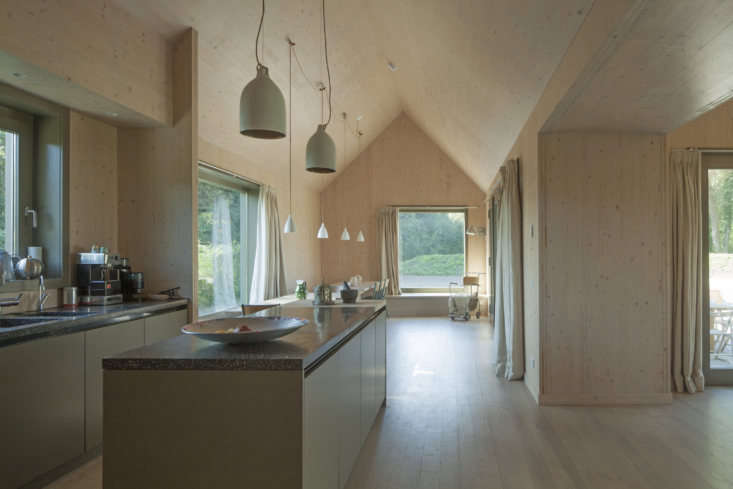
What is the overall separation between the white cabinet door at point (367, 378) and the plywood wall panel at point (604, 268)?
5.31ft

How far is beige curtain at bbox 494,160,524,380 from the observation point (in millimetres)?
4660

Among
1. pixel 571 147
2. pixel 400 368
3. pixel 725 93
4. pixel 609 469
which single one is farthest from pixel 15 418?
pixel 725 93

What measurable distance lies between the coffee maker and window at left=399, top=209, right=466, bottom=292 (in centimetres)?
727

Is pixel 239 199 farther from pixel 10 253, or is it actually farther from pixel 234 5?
pixel 10 253

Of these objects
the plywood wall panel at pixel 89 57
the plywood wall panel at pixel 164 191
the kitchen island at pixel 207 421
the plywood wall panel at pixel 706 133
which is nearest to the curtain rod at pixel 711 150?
the plywood wall panel at pixel 706 133

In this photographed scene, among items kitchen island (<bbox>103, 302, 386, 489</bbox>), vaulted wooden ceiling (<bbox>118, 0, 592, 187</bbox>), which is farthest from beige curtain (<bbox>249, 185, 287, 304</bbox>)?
kitchen island (<bbox>103, 302, 386, 489</bbox>)

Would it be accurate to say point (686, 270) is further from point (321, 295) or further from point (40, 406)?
point (40, 406)

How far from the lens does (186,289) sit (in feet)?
13.4

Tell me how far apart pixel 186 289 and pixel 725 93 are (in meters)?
4.25

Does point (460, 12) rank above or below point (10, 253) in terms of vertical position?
above

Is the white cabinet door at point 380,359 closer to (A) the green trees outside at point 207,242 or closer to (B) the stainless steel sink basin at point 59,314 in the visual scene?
(B) the stainless steel sink basin at point 59,314

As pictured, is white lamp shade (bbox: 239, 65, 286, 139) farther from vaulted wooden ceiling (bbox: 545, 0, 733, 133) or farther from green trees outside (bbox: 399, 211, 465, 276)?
green trees outside (bbox: 399, 211, 465, 276)

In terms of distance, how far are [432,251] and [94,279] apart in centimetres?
759

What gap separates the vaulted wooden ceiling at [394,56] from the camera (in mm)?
3299
